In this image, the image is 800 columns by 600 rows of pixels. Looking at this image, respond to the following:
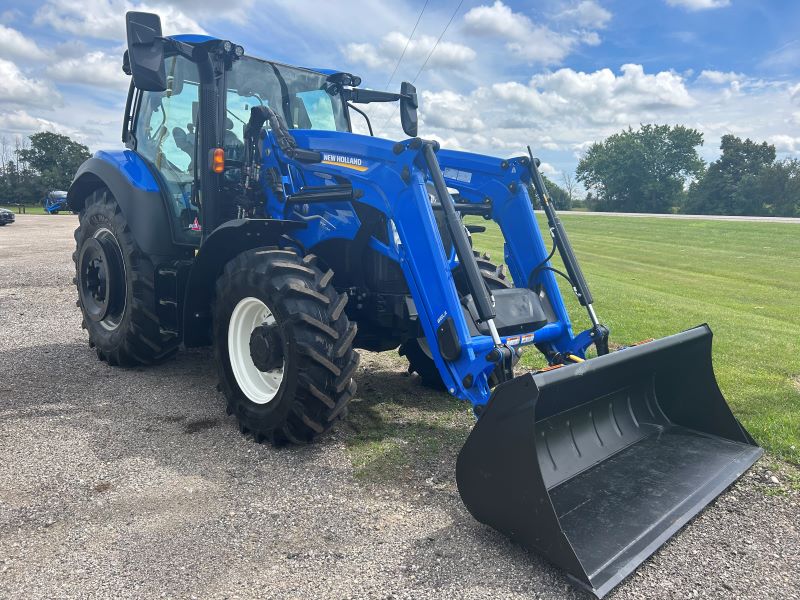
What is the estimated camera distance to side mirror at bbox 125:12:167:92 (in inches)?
160

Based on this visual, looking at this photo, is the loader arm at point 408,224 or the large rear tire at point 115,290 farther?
the large rear tire at point 115,290

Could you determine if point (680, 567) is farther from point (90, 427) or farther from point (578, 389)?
point (90, 427)

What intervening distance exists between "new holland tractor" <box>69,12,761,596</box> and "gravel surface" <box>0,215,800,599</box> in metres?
0.16

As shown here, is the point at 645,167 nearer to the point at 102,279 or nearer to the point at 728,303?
the point at 728,303

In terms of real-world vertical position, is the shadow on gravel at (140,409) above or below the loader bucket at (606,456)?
below

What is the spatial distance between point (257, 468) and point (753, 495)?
2.93 m

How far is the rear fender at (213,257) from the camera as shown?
4230 millimetres

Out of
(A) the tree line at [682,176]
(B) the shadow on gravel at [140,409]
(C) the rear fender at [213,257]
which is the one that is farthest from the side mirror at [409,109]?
(A) the tree line at [682,176]

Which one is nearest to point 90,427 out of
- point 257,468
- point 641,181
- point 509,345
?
point 257,468

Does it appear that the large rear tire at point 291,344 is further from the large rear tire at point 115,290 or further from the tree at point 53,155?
the tree at point 53,155

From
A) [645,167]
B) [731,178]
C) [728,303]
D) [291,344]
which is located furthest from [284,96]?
[645,167]

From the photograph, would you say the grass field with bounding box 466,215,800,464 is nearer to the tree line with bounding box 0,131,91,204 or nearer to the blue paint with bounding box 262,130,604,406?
the blue paint with bounding box 262,130,604,406

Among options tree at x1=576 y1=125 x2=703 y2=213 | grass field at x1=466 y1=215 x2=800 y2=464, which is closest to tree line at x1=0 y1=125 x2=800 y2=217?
tree at x1=576 y1=125 x2=703 y2=213

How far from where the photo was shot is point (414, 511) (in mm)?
3211
